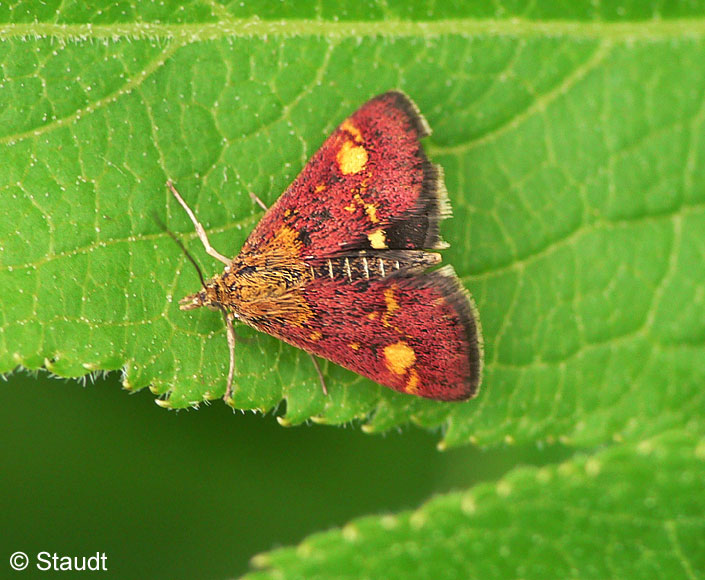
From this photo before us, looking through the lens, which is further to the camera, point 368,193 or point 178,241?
point 368,193

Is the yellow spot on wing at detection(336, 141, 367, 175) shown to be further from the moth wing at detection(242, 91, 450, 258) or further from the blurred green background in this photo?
the blurred green background

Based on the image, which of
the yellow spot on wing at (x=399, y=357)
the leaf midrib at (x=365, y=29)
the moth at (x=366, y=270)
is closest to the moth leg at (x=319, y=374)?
the moth at (x=366, y=270)

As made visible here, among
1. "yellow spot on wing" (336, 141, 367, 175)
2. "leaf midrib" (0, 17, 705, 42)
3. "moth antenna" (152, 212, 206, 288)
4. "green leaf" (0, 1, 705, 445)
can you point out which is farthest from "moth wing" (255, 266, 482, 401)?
"leaf midrib" (0, 17, 705, 42)

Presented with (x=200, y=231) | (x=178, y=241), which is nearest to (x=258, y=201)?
(x=200, y=231)

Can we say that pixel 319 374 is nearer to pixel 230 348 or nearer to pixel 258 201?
pixel 230 348

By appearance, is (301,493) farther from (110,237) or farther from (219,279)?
(110,237)

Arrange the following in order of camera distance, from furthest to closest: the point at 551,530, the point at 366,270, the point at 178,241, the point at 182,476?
the point at 182,476 < the point at 366,270 < the point at 178,241 < the point at 551,530

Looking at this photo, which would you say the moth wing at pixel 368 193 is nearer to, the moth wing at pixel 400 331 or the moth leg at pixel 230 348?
the moth wing at pixel 400 331
